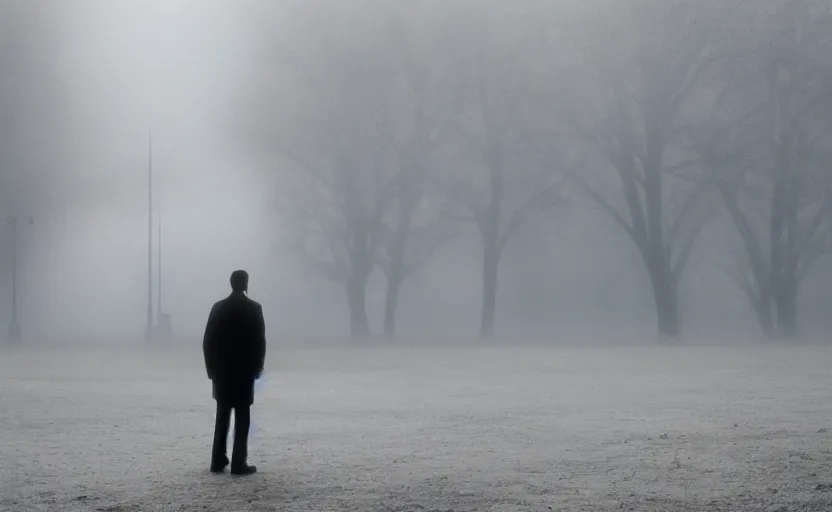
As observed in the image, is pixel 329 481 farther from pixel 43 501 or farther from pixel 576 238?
pixel 576 238

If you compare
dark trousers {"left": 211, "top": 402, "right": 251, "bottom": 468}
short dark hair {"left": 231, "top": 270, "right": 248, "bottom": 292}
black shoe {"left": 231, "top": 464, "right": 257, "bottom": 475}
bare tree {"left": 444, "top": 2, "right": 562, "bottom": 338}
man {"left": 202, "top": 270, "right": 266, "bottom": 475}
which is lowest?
black shoe {"left": 231, "top": 464, "right": 257, "bottom": 475}

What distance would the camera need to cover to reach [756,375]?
25.1 m

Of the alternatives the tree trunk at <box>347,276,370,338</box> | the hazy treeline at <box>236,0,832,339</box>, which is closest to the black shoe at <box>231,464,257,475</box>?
the hazy treeline at <box>236,0,832,339</box>

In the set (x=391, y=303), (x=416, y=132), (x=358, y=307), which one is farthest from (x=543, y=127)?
(x=358, y=307)

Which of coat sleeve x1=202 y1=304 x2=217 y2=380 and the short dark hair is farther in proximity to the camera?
the short dark hair

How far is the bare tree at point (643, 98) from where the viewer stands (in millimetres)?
42781

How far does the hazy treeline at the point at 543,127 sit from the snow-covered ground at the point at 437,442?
59.8 feet

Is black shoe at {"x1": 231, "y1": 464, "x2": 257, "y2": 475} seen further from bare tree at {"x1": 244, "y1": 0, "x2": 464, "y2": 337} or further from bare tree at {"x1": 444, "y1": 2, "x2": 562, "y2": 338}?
bare tree at {"x1": 244, "y1": 0, "x2": 464, "y2": 337}

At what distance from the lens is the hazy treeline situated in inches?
1692

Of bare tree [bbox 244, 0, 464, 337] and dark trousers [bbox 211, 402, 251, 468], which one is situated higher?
bare tree [bbox 244, 0, 464, 337]

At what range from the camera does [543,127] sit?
1756 inches

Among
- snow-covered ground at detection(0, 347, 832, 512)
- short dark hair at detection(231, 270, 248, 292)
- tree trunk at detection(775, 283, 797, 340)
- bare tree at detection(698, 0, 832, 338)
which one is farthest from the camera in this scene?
tree trunk at detection(775, 283, 797, 340)

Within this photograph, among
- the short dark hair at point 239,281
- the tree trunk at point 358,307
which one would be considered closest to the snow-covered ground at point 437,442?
the short dark hair at point 239,281

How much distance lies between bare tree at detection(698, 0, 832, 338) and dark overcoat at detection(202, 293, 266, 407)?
34668mm
